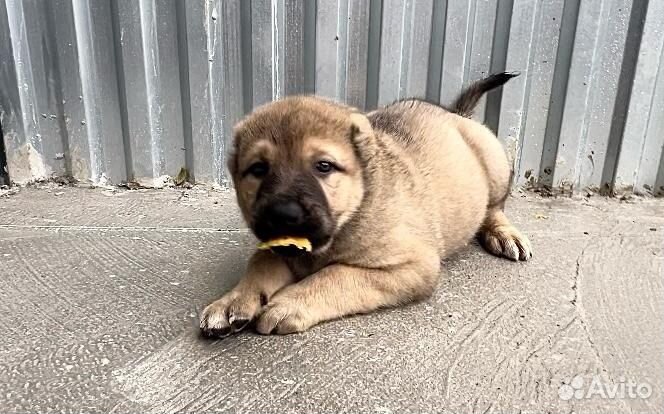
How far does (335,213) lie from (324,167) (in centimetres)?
19

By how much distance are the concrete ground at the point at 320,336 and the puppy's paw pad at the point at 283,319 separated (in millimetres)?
42

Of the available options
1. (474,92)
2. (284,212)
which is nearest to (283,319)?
Result: (284,212)

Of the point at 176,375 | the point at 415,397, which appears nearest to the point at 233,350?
the point at 176,375

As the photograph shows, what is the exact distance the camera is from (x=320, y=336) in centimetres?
229

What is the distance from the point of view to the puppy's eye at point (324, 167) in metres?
2.33

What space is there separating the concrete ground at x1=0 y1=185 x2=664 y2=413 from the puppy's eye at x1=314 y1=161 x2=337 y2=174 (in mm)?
620

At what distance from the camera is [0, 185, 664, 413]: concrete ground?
1.95m

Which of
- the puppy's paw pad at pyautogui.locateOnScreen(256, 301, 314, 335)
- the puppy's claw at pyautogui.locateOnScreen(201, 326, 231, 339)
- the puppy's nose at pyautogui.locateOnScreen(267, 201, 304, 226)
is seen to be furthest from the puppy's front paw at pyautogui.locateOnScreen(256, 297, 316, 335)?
the puppy's nose at pyautogui.locateOnScreen(267, 201, 304, 226)

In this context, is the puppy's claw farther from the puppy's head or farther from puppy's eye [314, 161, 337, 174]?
puppy's eye [314, 161, 337, 174]

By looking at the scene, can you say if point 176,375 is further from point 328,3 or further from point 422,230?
point 328,3

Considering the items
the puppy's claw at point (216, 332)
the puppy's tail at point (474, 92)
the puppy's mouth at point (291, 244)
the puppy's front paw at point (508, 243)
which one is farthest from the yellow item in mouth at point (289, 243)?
the puppy's tail at point (474, 92)

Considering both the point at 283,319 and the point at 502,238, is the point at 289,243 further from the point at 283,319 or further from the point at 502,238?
the point at 502,238

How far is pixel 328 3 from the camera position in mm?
3926

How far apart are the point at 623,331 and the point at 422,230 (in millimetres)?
928
